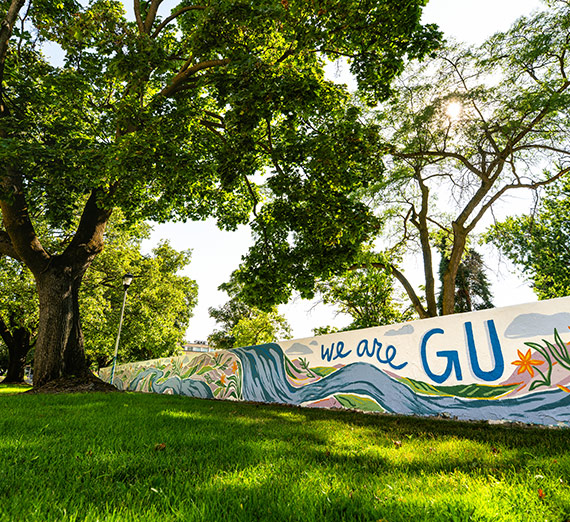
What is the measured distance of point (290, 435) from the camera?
4.36 m

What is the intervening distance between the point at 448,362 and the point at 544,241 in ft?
48.1

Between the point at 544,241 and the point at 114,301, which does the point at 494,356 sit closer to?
the point at 544,241

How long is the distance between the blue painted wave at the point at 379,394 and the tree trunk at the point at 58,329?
18.3 feet

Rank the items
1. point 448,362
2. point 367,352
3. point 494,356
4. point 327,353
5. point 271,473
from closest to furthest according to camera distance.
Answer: point 271,473, point 494,356, point 448,362, point 367,352, point 327,353

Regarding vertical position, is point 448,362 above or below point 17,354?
below

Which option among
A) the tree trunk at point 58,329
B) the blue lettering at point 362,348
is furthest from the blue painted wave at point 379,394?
the tree trunk at point 58,329

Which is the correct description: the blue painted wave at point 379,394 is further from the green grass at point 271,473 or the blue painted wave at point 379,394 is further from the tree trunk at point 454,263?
the tree trunk at point 454,263

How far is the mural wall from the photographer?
5195 mm

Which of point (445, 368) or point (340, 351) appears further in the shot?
point (340, 351)

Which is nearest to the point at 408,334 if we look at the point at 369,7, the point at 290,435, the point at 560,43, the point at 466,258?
the point at 290,435

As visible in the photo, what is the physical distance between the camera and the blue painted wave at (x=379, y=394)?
513 centimetres

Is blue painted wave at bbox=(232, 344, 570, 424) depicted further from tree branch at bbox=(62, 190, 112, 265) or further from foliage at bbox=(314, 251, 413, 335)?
foliage at bbox=(314, 251, 413, 335)

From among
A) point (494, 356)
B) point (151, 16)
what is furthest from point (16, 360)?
point (494, 356)

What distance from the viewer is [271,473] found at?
2.61m
